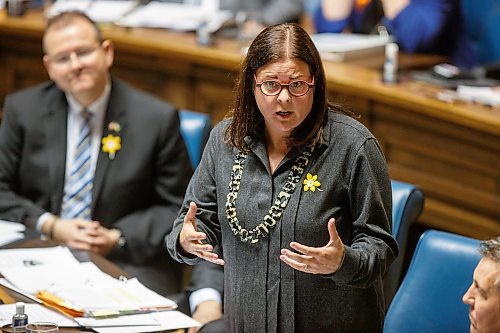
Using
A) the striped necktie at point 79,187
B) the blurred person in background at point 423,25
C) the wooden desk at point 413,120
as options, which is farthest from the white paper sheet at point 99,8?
the striped necktie at point 79,187

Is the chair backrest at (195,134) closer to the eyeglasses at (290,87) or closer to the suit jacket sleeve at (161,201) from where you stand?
the suit jacket sleeve at (161,201)

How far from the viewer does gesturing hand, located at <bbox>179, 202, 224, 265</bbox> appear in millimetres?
2299

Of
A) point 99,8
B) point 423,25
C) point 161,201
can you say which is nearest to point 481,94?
point 423,25

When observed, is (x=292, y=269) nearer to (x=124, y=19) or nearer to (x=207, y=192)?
(x=207, y=192)

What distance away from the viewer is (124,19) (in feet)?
18.0

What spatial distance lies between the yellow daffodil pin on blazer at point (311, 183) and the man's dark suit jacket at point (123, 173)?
119cm

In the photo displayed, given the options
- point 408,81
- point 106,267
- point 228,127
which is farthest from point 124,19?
point 228,127

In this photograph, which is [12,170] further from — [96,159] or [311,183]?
[311,183]

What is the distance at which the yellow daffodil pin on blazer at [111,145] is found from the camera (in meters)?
3.50

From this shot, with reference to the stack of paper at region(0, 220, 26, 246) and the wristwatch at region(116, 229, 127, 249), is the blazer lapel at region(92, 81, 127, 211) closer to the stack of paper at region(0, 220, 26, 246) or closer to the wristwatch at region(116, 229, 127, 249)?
the wristwatch at region(116, 229, 127, 249)

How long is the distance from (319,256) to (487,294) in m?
0.38

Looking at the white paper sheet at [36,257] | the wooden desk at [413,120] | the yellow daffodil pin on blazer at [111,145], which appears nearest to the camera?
the white paper sheet at [36,257]

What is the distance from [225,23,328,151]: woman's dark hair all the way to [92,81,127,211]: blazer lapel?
3.62 feet

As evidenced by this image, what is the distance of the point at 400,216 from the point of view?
287cm
